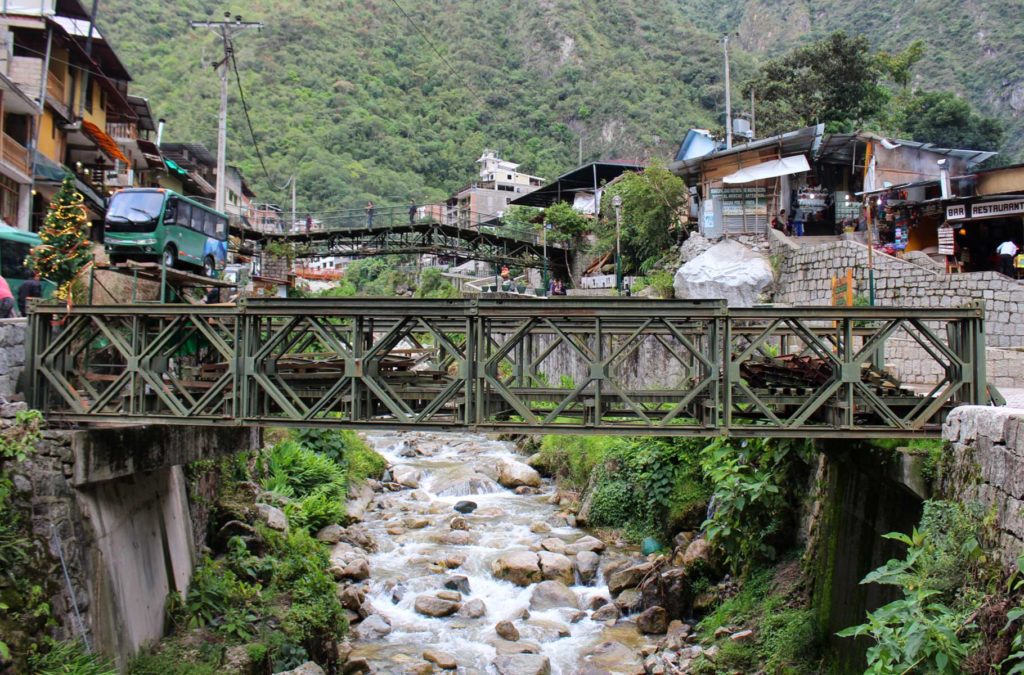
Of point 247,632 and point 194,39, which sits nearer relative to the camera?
point 247,632

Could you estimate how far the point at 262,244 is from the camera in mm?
47594

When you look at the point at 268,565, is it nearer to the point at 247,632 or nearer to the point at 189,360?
the point at 247,632

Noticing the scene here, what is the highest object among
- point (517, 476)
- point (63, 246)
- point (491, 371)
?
point (63, 246)

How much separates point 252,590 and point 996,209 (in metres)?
24.9

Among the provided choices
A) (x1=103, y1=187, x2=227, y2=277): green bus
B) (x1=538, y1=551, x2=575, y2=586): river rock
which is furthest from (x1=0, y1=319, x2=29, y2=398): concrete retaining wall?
(x1=538, y1=551, x2=575, y2=586): river rock

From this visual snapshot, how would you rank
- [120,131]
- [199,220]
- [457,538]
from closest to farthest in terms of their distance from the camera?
1. [457,538]
2. [199,220]
3. [120,131]

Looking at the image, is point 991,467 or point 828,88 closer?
point 991,467

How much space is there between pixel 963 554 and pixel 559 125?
3713 inches

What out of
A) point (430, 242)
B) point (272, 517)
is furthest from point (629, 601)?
point (430, 242)

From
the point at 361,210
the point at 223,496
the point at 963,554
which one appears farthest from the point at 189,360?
the point at 361,210

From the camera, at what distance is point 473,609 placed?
16359 millimetres

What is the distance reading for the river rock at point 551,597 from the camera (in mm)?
16656

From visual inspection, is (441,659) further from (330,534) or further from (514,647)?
(330,534)

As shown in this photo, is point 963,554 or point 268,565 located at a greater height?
point 963,554
